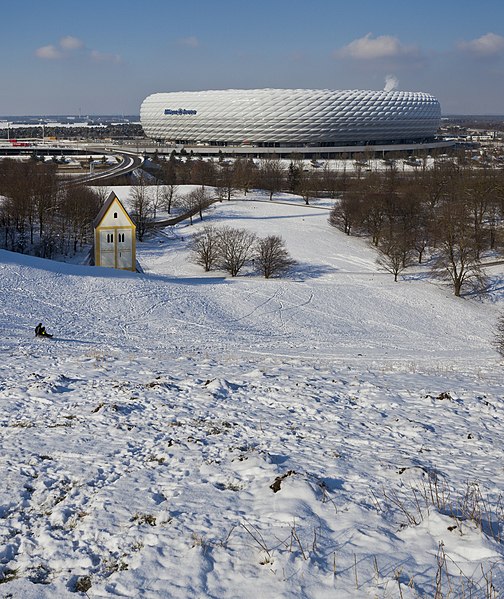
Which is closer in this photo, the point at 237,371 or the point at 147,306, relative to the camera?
the point at 237,371

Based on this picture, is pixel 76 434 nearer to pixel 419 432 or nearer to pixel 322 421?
pixel 322 421

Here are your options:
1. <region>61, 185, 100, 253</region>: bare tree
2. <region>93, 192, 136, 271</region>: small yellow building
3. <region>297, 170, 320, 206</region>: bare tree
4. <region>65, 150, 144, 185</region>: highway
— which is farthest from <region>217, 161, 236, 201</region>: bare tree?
<region>93, 192, 136, 271</region>: small yellow building

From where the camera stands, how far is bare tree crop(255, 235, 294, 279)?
36969 mm

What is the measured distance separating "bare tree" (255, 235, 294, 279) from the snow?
20.2 metres

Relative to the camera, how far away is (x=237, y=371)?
11547mm

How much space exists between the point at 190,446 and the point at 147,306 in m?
15.1

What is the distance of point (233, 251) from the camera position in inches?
1492

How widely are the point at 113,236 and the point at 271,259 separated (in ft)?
31.7

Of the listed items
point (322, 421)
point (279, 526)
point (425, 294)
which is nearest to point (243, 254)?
point (425, 294)

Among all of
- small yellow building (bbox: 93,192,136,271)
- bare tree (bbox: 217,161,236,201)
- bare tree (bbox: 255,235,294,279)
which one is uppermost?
bare tree (bbox: 217,161,236,201)

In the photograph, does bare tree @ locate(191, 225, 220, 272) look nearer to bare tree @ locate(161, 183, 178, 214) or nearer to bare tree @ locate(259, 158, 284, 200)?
bare tree @ locate(161, 183, 178, 214)

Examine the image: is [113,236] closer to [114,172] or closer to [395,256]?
[395,256]

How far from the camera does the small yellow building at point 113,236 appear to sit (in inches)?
1293

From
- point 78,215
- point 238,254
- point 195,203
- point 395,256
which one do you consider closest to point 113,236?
point 238,254
